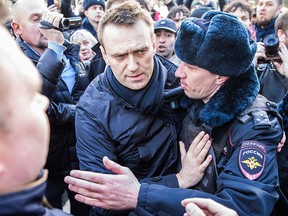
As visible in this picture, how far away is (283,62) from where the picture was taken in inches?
116

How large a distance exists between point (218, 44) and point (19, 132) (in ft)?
4.30

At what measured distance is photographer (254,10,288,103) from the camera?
9.73ft

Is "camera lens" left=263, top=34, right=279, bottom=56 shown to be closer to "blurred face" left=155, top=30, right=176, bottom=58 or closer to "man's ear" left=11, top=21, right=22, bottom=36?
"blurred face" left=155, top=30, right=176, bottom=58

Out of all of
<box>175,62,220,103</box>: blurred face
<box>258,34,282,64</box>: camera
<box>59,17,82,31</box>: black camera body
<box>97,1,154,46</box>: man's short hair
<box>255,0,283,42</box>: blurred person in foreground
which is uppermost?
<box>97,1,154,46</box>: man's short hair

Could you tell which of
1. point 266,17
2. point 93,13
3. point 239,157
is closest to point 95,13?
point 93,13

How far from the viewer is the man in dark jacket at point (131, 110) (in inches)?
80.3

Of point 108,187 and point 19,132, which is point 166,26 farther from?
point 19,132

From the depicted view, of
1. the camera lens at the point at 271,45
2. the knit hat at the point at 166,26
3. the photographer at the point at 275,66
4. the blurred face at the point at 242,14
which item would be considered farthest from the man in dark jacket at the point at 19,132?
the blurred face at the point at 242,14

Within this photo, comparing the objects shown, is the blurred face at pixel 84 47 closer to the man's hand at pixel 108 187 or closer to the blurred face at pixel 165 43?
the blurred face at pixel 165 43

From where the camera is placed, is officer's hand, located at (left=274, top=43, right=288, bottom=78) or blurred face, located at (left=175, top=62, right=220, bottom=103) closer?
blurred face, located at (left=175, top=62, right=220, bottom=103)

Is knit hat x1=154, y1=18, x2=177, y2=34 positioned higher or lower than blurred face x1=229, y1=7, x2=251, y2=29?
higher

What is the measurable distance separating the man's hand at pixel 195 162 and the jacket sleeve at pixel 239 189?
14 centimetres

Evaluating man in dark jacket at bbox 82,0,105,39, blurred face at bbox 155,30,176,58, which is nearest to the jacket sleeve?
blurred face at bbox 155,30,176,58

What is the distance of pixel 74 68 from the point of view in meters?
3.02
